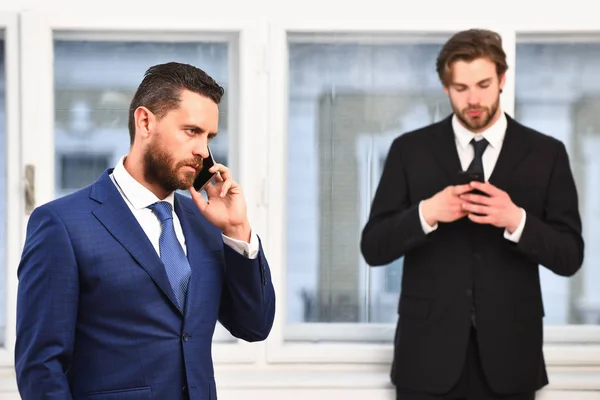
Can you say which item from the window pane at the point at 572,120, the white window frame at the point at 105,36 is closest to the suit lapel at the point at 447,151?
the window pane at the point at 572,120

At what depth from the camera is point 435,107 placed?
3.32 m

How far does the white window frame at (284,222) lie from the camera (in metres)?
3.21

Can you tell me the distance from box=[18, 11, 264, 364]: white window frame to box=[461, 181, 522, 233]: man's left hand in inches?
30.2

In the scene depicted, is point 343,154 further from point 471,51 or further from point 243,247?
point 243,247

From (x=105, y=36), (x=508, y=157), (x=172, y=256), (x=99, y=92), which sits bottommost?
(x=172, y=256)

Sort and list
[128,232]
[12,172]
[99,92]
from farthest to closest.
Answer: [99,92], [12,172], [128,232]

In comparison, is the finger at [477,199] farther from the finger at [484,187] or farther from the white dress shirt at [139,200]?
the white dress shirt at [139,200]

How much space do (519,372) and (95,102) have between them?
166 cm

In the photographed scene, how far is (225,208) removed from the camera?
2.09 m

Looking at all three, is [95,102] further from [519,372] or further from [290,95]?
[519,372]

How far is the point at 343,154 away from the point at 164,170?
1.44 m

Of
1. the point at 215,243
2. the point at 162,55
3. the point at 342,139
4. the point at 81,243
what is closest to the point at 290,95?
the point at 342,139

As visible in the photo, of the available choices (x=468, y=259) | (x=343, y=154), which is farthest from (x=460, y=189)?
(x=343, y=154)

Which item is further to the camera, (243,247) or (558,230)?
(558,230)
